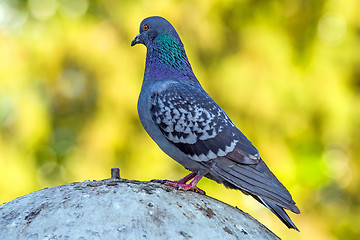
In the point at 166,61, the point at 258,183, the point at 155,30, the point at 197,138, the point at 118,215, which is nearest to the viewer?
the point at 118,215

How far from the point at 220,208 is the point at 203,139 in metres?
0.63

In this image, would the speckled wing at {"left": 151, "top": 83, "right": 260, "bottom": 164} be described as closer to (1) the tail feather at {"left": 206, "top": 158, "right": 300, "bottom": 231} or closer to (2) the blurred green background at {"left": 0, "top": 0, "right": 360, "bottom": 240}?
(1) the tail feather at {"left": 206, "top": 158, "right": 300, "bottom": 231}

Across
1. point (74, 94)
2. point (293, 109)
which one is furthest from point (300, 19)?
point (74, 94)

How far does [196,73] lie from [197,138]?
3059 millimetres

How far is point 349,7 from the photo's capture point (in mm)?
6582

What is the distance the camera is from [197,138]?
3.40 metres

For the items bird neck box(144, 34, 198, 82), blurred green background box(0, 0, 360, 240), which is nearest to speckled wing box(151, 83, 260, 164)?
bird neck box(144, 34, 198, 82)

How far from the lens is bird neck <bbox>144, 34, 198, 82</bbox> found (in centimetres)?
371

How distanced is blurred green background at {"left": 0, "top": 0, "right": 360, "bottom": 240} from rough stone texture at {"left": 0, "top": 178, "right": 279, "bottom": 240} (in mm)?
3740

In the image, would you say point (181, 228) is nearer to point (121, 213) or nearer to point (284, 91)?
point (121, 213)

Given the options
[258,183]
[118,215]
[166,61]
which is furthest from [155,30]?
[118,215]

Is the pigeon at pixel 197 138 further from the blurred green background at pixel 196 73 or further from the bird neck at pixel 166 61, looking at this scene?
the blurred green background at pixel 196 73

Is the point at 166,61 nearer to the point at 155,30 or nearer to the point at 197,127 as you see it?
the point at 155,30

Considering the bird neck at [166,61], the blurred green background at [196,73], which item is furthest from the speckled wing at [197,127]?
the blurred green background at [196,73]
